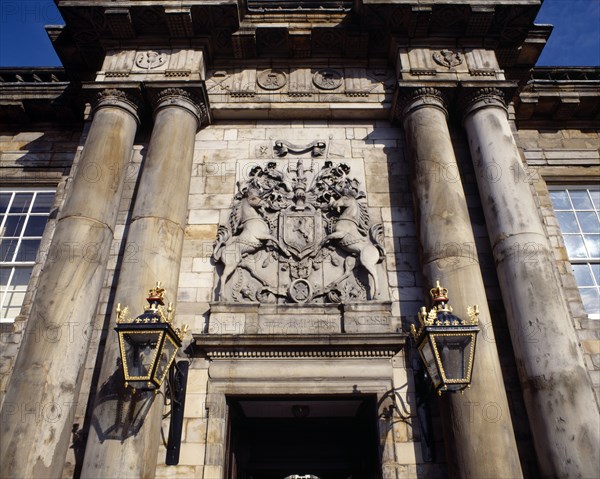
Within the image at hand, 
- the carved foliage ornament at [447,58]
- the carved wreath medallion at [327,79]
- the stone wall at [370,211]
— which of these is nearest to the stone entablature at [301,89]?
the carved wreath medallion at [327,79]

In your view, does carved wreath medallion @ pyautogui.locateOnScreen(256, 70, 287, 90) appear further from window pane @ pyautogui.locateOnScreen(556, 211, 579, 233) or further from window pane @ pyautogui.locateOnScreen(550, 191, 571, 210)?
window pane @ pyautogui.locateOnScreen(556, 211, 579, 233)

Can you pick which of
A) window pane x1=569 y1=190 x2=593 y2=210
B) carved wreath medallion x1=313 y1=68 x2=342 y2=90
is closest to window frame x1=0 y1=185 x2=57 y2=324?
carved wreath medallion x1=313 y1=68 x2=342 y2=90

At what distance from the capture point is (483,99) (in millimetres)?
8445

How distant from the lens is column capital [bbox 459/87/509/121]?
8.40 m

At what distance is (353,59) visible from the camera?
958 cm

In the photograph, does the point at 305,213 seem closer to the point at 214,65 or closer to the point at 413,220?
the point at 413,220

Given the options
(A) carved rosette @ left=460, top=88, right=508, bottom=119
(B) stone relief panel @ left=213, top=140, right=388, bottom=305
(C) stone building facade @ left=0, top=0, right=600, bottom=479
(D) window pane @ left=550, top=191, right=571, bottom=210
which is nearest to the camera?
(C) stone building facade @ left=0, top=0, right=600, bottom=479

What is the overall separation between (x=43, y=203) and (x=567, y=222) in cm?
960

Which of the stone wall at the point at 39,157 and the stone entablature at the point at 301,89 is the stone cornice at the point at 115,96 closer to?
the stone wall at the point at 39,157

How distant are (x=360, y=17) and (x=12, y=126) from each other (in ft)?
23.6

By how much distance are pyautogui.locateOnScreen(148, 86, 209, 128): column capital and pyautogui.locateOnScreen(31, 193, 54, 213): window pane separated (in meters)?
2.90

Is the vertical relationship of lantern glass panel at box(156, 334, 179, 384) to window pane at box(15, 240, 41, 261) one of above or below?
below

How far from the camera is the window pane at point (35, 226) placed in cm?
942

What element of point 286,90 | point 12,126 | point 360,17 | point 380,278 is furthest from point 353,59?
point 12,126
